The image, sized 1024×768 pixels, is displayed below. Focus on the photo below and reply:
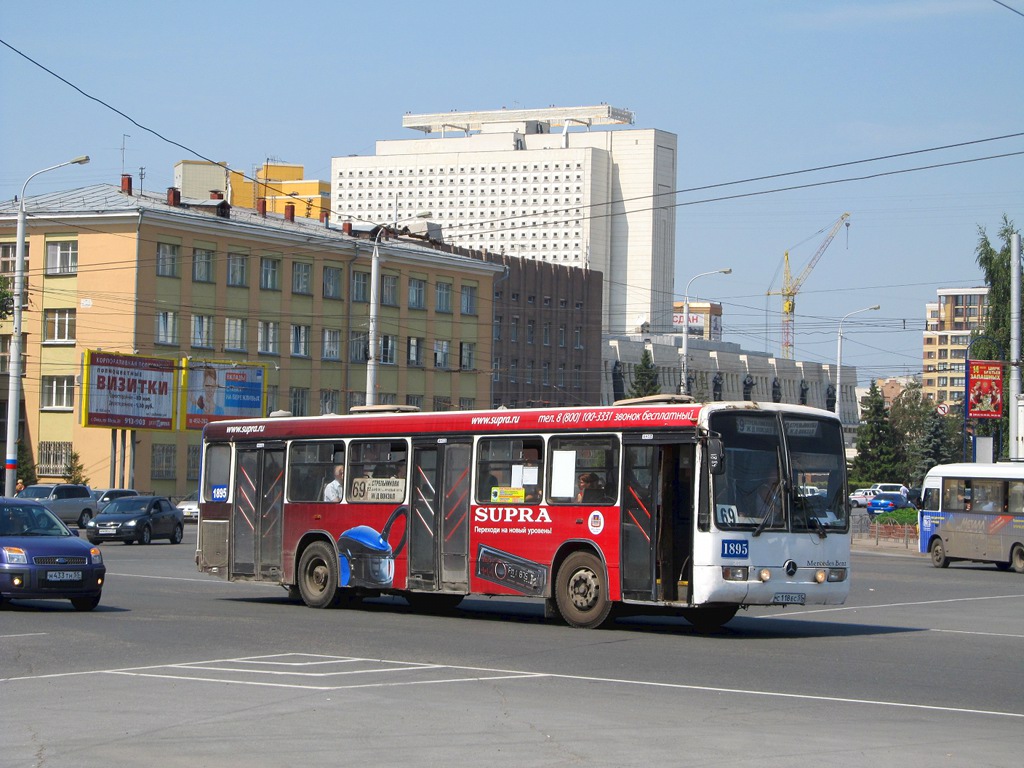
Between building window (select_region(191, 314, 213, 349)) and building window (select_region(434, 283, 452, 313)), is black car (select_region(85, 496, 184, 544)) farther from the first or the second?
building window (select_region(434, 283, 452, 313))

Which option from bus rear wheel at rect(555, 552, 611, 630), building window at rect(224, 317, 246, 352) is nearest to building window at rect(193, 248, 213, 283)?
building window at rect(224, 317, 246, 352)

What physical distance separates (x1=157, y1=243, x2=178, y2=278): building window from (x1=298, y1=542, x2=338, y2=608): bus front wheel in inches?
1918

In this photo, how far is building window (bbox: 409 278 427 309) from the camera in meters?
81.1

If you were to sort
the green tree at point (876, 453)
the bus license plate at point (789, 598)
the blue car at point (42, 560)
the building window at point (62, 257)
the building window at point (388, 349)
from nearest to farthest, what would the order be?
the bus license plate at point (789, 598) < the blue car at point (42, 560) < the building window at point (62, 257) < the building window at point (388, 349) < the green tree at point (876, 453)

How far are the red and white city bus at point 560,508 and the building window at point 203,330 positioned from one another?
160 feet

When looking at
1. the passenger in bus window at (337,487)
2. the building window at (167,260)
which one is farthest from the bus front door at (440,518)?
the building window at (167,260)

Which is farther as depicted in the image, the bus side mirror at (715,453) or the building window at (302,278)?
the building window at (302,278)

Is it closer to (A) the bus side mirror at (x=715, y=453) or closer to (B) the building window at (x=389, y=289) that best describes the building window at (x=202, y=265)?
(B) the building window at (x=389, y=289)

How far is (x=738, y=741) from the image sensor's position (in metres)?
10.3

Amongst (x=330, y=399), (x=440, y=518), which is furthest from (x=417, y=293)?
(x=440, y=518)

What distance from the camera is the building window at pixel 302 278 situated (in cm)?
7525

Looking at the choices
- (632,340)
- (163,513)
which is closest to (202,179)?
(163,513)

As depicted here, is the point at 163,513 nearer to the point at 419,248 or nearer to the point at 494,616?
the point at 494,616

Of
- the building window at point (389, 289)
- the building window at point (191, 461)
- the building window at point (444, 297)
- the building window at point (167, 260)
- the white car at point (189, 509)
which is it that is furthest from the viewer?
the building window at point (444, 297)
